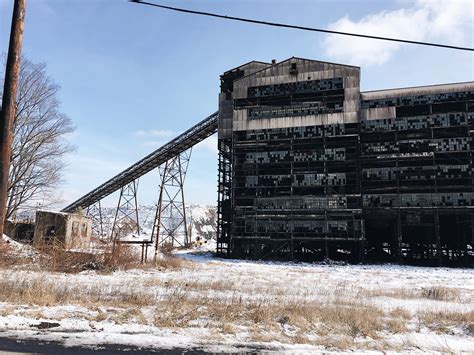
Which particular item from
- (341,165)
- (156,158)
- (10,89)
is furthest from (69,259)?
(156,158)

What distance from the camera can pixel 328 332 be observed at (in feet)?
22.0

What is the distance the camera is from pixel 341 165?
110 ft

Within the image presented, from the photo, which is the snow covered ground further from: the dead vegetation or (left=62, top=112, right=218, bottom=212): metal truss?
(left=62, top=112, right=218, bottom=212): metal truss

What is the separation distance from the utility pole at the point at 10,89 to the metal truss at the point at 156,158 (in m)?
32.7

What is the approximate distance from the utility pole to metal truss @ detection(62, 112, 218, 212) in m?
32.7

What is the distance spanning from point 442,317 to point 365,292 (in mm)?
4759

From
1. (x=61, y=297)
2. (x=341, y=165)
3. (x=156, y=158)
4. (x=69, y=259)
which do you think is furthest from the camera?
(x=156, y=158)

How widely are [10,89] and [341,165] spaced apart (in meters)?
29.4

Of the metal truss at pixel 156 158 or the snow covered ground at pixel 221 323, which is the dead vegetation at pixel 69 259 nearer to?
the snow covered ground at pixel 221 323

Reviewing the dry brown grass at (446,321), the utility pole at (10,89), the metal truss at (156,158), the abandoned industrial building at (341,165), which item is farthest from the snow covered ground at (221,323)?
the metal truss at (156,158)

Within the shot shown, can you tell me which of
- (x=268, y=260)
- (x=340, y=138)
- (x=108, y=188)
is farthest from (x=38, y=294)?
(x=108, y=188)

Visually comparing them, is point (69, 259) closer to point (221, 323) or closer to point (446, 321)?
point (221, 323)

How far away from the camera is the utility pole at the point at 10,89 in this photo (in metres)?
7.60

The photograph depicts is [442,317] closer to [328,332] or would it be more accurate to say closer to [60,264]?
[328,332]
